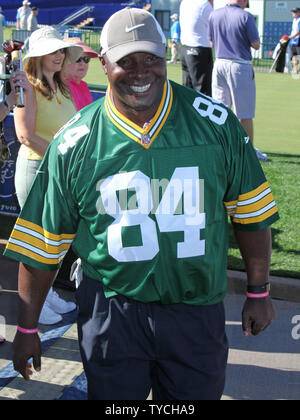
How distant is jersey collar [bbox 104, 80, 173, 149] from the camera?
2543 millimetres

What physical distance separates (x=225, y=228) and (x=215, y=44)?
23.1 ft

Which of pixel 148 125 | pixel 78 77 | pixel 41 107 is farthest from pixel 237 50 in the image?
pixel 148 125

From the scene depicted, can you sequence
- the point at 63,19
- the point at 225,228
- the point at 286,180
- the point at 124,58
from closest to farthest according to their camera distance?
the point at 124,58
the point at 225,228
the point at 286,180
the point at 63,19

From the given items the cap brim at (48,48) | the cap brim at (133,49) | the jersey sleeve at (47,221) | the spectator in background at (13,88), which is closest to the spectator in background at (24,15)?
the cap brim at (48,48)

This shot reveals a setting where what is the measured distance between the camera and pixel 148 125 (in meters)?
2.56

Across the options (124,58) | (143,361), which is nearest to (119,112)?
(124,58)

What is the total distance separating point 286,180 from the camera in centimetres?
823

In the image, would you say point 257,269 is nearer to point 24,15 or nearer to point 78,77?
point 78,77

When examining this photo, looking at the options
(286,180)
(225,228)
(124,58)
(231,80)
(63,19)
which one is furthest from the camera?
(63,19)

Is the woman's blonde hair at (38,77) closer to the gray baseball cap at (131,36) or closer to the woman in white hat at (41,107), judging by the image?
the woman in white hat at (41,107)

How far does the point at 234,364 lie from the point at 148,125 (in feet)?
7.99

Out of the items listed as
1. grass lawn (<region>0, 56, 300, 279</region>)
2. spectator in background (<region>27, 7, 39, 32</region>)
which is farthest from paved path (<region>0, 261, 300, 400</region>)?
spectator in background (<region>27, 7, 39, 32</region>)

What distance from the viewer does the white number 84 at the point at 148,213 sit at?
2.54 m

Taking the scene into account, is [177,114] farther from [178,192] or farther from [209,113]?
[178,192]
